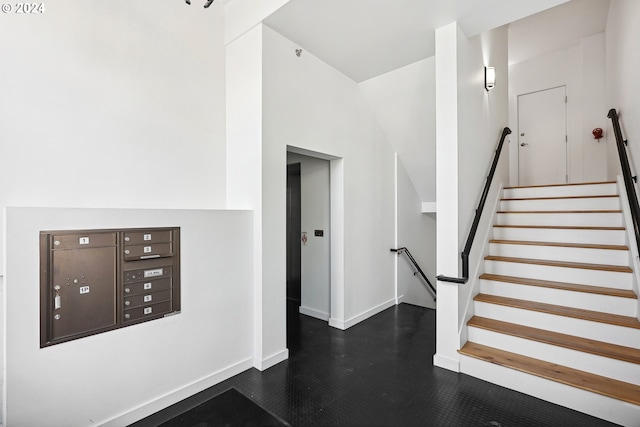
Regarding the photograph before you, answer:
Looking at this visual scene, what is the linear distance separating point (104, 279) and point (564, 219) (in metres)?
4.43

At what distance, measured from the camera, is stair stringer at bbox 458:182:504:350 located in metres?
2.73

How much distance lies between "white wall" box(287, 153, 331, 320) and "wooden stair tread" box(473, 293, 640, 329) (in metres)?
1.78

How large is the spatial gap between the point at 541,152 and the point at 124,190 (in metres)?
6.46

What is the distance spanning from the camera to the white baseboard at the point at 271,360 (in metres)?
2.69

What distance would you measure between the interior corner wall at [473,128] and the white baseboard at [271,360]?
1.61 metres

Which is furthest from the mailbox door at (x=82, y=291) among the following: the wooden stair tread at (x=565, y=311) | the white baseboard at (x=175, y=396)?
A: the wooden stair tread at (x=565, y=311)

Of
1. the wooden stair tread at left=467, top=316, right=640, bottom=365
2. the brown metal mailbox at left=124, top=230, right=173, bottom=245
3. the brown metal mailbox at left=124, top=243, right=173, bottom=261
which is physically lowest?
the wooden stair tread at left=467, top=316, right=640, bottom=365

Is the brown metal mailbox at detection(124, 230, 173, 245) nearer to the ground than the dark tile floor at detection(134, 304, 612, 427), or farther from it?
farther from it

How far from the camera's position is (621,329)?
7.47 feet

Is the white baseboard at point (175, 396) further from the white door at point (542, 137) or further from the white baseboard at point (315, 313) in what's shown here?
the white door at point (542, 137)

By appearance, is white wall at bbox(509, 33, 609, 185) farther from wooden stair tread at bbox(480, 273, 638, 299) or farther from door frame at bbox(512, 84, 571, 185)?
wooden stair tread at bbox(480, 273, 638, 299)

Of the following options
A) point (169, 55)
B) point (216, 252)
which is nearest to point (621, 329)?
point (216, 252)

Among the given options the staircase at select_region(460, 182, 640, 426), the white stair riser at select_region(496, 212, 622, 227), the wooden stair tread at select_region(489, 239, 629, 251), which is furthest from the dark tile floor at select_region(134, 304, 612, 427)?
the white stair riser at select_region(496, 212, 622, 227)

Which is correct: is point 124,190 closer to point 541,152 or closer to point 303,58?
point 303,58
